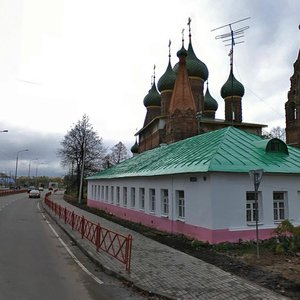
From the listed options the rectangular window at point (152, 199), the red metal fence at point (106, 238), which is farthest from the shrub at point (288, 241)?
the rectangular window at point (152, 199)

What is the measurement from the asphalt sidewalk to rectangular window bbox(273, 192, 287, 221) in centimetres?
509

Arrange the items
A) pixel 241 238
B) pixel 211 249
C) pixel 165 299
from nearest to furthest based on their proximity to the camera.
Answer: pixel 165 299
pixel 211 249
pixel 241 238

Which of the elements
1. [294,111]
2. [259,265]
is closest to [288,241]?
[259,265]

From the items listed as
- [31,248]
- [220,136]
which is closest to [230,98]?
[220,136]

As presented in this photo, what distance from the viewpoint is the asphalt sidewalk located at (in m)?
7.57

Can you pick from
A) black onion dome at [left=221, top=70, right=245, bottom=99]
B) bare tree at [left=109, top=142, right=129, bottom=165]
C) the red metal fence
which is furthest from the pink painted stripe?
bare tree at [left=109, top=142, right=129, bottom=165]

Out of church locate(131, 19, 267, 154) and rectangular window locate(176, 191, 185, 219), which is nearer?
rectangular window locate(176, 191, 185, 219)

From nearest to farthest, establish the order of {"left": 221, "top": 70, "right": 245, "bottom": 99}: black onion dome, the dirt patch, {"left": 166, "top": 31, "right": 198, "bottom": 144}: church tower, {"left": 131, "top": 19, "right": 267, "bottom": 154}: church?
1. the dirt patch
2. {"left": 166, "top": 31, "right": 198, "bottom": 144}: church tower
3. {"left": 131, "top": 19, "right": 267, "bottom": 154}: church
4. {"left": 221, "top": 70, "right": 245, "bottom": 99}: black onion dome

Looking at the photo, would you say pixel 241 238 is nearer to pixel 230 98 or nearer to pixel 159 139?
pixel 159 139

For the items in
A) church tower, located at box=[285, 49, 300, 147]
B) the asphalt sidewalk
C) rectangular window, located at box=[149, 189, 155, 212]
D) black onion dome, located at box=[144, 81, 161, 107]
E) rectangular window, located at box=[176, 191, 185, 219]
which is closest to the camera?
Answer: the asphalt sidewalk

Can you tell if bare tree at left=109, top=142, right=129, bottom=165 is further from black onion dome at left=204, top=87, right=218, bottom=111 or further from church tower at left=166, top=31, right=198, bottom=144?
church tower at left=166, top=31, right=198, bottom=144

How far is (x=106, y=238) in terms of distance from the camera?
14.9 metres

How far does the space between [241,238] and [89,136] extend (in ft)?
120

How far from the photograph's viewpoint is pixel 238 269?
32.0 feet
